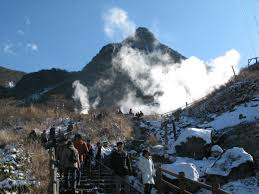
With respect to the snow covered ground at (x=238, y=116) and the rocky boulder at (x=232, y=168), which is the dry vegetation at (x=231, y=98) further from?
the rocky boulder at (x=232, y=168)

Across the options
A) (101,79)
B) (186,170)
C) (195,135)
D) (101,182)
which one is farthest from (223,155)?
(101,79)

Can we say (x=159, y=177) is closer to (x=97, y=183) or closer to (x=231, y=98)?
(x=97, y=183)

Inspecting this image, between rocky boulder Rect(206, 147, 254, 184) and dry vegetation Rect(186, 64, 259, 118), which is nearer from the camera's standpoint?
rocky boulder Rect(206, 147, 254, 184)

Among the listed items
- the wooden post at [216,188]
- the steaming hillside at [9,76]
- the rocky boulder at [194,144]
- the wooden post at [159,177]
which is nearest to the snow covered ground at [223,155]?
the rocky boulder at [194,144]

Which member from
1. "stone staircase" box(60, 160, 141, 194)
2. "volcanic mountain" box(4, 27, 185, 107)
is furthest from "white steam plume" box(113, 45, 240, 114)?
"stone staircase" box(60, 160, 141, 194)

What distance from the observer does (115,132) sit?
30.4 meters

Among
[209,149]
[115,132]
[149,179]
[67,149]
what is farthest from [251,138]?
[115,132]

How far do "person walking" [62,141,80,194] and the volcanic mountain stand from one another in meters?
44.7

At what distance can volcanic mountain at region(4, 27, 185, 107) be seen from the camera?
2372 inches

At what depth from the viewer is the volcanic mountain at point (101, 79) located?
60250 mm

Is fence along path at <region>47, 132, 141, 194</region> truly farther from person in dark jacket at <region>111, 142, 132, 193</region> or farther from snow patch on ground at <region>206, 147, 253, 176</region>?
snow patch on ground at <region>206, 147, 253, 176</region>

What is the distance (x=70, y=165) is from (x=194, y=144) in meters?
8.52

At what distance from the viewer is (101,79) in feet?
207

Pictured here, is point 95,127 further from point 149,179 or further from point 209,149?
point 149,179
